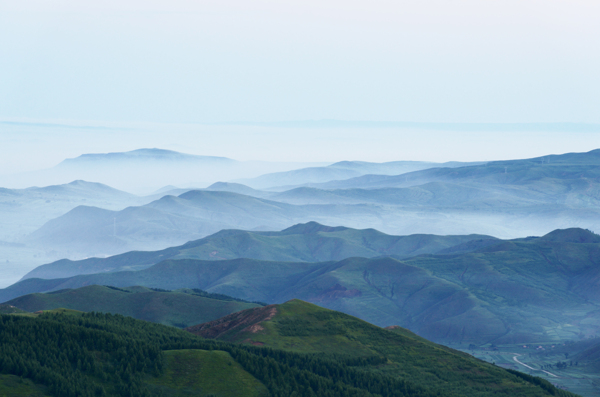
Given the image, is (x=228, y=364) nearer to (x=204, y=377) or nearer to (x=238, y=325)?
(x=204, y=377)

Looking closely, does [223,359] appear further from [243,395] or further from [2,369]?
[2,369]

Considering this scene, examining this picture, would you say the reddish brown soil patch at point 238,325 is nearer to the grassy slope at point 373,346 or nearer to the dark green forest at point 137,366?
the grassy slope at point 373,346

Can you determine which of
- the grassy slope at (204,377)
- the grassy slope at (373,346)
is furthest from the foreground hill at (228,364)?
the grassy slope at (373,346)

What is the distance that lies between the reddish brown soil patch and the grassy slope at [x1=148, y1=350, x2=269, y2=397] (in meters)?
52.5

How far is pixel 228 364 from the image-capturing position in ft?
371

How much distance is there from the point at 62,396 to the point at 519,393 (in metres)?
96.2

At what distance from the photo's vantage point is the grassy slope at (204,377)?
337 ft

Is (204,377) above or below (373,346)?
above

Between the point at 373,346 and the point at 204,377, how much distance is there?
221 feet

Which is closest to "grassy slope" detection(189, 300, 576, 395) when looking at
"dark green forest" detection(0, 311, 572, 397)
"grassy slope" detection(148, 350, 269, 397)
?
"dark green forest" detection(0, 311, 572, 397)

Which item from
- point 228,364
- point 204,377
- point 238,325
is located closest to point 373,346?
point 238,325

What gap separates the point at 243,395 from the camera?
105 meters

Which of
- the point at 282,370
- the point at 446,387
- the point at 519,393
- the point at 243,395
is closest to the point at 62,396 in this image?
the point at 243,395

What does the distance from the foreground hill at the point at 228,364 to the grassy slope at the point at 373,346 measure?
28 cm
